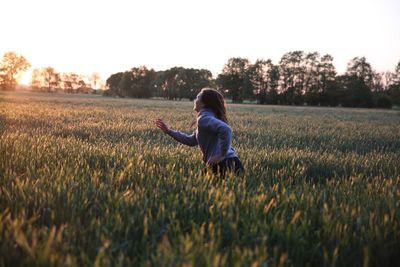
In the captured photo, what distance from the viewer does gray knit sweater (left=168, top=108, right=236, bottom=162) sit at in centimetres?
434

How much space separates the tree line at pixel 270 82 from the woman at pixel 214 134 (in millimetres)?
85337

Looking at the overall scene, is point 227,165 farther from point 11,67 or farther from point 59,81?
point 59,81

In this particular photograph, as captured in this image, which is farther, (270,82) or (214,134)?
(270,82)

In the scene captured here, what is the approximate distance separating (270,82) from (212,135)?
9558 cm

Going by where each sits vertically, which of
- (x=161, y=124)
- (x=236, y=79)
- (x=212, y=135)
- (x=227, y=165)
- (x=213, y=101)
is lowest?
(x=227, y=165)

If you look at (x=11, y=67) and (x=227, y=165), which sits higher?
(x=11, y=67)

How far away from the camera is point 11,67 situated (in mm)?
97125

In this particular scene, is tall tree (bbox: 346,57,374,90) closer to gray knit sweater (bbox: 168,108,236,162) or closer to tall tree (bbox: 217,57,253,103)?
tall tree (bbox: 217,57,253,103)

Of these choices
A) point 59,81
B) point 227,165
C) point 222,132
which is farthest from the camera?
point 59,81

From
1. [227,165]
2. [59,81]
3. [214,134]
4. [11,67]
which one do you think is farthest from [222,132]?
[59,81]

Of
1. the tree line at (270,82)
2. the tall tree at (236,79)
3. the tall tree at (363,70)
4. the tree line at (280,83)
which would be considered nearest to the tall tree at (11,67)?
the tree line at (270,82)

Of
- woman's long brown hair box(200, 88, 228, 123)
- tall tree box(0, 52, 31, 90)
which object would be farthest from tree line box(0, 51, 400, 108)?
woman's long brown hair box(200, 88, 228, 123)

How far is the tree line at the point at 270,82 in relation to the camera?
85.8 m

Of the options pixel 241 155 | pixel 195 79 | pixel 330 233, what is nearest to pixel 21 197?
pixel 330 233
